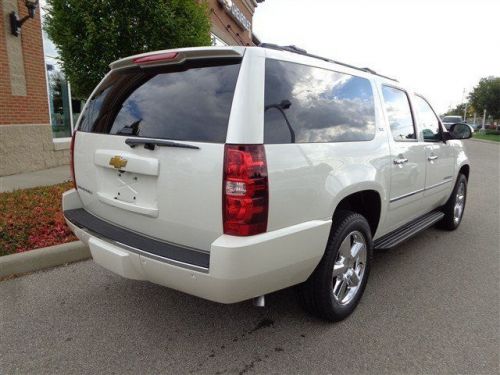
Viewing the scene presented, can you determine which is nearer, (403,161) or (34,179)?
(403,161)

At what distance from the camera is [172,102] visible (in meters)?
2.45

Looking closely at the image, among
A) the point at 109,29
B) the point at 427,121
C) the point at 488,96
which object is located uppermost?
the point at 488,96

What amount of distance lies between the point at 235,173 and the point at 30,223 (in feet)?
11.2

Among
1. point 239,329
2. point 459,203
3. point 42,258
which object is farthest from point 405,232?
point 42,258

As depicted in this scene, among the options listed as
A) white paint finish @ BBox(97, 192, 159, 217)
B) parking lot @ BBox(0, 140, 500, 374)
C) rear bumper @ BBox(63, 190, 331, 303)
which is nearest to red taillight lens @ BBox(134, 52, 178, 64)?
white paint finish @ BBox(97, 192, 159, 217)

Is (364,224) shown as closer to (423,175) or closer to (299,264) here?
(299,264)

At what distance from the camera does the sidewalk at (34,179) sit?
22.3ft

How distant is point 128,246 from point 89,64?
432cm

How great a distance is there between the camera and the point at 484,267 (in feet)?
13.3

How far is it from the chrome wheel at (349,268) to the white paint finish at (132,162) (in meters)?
1.44

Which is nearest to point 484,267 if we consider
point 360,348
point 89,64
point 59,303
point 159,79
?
point 360,348

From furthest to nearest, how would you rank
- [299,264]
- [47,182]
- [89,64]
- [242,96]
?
[47,182], [89,64], [299,264], [242,96]

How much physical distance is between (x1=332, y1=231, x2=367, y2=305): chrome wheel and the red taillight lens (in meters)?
1.73

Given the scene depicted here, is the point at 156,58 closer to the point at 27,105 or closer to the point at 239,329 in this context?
the point at 239,329
